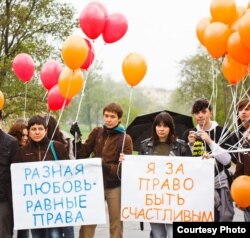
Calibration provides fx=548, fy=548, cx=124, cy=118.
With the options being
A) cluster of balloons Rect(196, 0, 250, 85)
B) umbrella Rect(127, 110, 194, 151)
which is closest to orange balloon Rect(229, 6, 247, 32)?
cluster of balloons Rect(196, 0, 250, 85)

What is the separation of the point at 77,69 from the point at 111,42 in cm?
49

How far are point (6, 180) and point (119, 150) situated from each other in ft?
3.79

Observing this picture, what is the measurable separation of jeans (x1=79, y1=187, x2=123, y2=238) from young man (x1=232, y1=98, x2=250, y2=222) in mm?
1237

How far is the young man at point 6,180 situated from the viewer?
5.23 meters

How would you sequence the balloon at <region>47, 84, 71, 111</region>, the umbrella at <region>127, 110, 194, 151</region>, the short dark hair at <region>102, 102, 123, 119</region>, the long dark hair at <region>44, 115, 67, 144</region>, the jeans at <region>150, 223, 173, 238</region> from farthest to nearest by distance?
the umbrella at <region>127, 110, 194, 151</region> → the balloon at <region>47, 84, 71, 111</region> → the long dark hair at <region>44, 115, 67, 144</region> → the short dark hair at <region>102, 102, 123, 119</region> → the jeans at <region>150, 223, 173, 238</region>

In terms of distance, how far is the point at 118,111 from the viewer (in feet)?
18.3

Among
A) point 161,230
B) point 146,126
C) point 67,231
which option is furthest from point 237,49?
point 146,126

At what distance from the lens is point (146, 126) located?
28.3 feet

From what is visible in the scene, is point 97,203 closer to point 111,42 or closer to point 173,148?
point 173,148

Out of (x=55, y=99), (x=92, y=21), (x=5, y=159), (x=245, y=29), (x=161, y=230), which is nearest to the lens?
(x=245, y=29)

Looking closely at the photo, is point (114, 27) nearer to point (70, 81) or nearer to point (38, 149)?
point (70, 81)

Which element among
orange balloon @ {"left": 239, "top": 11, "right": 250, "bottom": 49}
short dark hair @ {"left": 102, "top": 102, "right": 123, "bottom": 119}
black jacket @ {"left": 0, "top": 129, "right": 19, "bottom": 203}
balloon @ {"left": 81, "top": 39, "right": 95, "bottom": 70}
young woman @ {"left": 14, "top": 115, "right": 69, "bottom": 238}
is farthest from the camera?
balloon @ {"left": 81, "top": 39, "right": 95, "bottom": 70}

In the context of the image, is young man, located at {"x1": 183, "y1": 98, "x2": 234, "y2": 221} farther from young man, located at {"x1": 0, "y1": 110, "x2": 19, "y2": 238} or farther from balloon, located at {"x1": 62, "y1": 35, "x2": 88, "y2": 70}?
young man, located at {"x1": 0, "y1": 110, "x2": 19, "y2": 238}

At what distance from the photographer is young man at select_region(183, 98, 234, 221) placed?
17.6ft
